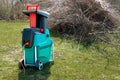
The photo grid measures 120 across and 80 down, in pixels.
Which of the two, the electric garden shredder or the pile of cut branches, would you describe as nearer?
the electric garden shredder

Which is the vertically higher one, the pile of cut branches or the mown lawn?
the pile of cut branches

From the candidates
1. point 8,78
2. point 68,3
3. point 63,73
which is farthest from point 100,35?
point 8,78

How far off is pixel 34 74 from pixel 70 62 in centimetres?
97

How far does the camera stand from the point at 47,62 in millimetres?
5426

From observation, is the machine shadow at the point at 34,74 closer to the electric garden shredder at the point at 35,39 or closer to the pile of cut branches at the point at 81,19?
the electric garden shredder at the point at 35,39

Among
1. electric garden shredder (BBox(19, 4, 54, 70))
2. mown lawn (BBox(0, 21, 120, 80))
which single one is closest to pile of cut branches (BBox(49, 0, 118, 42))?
mown lawn (BBox(0, 21, 120, 80))

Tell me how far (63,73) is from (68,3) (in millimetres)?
3388

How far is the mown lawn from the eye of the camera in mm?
4910

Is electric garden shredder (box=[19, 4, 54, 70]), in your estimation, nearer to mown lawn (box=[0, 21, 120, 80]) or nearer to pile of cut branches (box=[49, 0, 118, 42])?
mown lawn (box=[0, 21, 120, 80])

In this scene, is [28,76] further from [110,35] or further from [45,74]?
[110,35]

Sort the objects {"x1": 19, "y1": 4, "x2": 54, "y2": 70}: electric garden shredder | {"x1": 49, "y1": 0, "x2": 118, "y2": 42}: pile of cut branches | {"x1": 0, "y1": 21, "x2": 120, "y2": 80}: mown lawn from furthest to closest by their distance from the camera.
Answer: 1. {"x1": 49, "y1": 0, "x2": 118, "y2": 42}: pile of cut branches
2. {"x1": 0, "y1": 21, "x2": 120, "y2": 80}: mown lawn
3. {"x1": 19, "y1": 4, "x2": 54, "y2": 70}: electric garden shredder

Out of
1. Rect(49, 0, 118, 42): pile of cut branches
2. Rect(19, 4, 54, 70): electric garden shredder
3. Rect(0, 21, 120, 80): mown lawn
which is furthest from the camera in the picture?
Rect(49, 0, 118, 42): pile of cut branches

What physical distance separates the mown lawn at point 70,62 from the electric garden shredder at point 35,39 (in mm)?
197

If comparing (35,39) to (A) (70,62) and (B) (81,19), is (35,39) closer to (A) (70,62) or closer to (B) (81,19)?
(A) (70,62)
